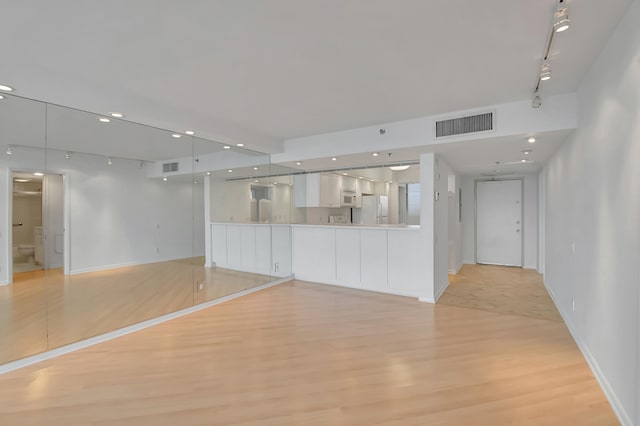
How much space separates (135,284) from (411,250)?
3.84 m

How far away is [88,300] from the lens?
3338 mm

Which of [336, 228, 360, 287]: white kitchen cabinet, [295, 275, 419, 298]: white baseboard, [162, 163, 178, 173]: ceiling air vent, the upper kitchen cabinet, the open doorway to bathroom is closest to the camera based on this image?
the open doorway to bathroom

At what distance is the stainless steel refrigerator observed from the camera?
7.92 metres

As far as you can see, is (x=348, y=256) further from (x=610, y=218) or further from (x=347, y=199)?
(x=610, y=218)

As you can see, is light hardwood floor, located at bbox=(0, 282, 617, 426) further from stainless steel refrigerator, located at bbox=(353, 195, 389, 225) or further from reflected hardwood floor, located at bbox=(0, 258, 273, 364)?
stainless steel refrigerator, located at bbox=(353, 195, 389, 225)

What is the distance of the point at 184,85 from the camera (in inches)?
121

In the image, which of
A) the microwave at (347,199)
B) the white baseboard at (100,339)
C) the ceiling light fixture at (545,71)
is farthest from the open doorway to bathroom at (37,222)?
the microwave at (347,199)

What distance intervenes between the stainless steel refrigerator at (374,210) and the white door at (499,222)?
2385mm

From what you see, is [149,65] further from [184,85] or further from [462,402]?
[462,402]

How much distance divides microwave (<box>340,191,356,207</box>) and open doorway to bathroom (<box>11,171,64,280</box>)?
5148mm

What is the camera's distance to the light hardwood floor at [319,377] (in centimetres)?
215

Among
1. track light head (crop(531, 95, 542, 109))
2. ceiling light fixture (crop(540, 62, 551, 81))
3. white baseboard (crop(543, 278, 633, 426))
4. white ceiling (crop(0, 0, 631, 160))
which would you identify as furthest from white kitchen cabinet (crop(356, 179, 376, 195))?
ceiling light fixture (crop(540, 62, 551, 81))

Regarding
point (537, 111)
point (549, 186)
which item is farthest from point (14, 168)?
point (549, 186)

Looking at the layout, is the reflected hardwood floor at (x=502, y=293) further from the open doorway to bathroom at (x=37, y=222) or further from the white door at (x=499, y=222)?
the open doorway to bathroom at (x=37, y=222)
